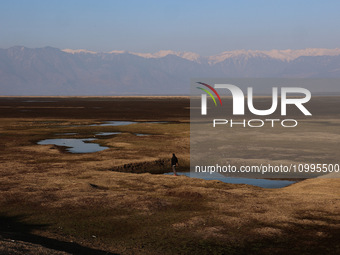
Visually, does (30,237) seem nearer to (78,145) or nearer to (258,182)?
(258,182)

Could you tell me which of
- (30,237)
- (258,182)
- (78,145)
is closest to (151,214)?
(30,237)

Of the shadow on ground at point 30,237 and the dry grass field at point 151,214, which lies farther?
the dry grass field at point 151,214

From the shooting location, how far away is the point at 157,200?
18812 mm

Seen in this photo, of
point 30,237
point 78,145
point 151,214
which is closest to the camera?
point 30,237

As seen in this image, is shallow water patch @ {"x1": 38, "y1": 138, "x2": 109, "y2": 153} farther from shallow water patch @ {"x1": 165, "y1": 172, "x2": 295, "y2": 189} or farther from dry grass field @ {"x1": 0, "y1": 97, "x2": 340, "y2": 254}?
shallow water patch @ {"x1": 165, "y1": 172, "x2": 295, "y2": 189}

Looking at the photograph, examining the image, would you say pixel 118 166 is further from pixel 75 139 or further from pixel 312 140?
pixel 312 140

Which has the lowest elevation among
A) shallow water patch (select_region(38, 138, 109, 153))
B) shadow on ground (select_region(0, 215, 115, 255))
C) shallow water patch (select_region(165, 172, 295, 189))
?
shallow water patch (select_region(165, 172, 295, 189))

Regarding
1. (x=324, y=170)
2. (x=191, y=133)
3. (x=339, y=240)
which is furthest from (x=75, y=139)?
(x=339, y=240)

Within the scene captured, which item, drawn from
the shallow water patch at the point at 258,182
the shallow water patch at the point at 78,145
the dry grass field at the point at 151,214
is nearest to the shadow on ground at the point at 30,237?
the dry grass field at the point at 151,214

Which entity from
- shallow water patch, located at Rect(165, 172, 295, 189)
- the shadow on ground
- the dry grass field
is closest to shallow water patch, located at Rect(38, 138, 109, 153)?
the dry grass field

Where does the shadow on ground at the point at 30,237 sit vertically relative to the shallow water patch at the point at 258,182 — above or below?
above

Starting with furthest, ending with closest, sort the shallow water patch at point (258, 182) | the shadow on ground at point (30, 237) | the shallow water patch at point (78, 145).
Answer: the shallow water patch at point (78, 145) → the shallow water patch at point (258, 182) → the shadow on ground at point (30, 237)

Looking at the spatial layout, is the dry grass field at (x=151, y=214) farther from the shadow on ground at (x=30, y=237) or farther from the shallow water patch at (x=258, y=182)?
the shallow water patch at (x=258, y=182)

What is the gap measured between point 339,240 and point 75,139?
3413 centimetres
